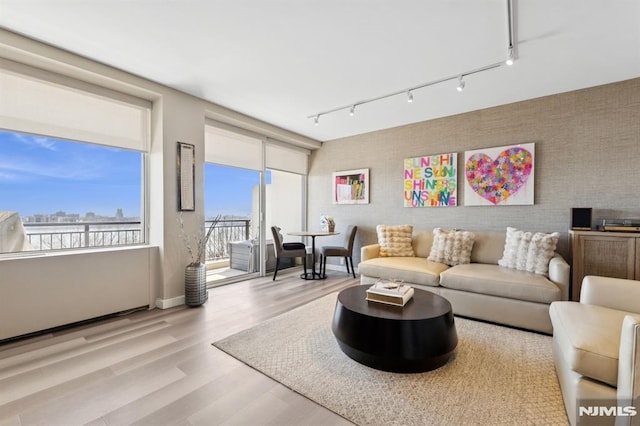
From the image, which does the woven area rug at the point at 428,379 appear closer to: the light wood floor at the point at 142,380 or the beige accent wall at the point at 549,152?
the light wood floor at the point at 142,380

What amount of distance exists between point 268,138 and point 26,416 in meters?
4.36

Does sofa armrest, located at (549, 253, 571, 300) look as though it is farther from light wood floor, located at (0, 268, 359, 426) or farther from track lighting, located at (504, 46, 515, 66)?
Result: light wood floor, located at (0, 268, 359, 426)

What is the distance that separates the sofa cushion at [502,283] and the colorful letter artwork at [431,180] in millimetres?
1368

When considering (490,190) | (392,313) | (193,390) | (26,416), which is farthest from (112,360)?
(490,190)

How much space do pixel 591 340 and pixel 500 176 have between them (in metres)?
2.87

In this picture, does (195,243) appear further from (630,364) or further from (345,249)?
(630,364)

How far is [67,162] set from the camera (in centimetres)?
293

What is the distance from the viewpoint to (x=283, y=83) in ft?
10.5

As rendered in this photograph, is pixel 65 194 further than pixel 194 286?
No

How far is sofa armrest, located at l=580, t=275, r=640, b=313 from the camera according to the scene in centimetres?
186

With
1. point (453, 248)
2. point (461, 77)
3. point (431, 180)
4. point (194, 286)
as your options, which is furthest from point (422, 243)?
point (194, 286)

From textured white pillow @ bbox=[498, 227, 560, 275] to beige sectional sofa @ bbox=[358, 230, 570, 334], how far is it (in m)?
0.08

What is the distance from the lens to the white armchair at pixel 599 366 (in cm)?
119

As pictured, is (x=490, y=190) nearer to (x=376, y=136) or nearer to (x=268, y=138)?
(x=376, y=136)
